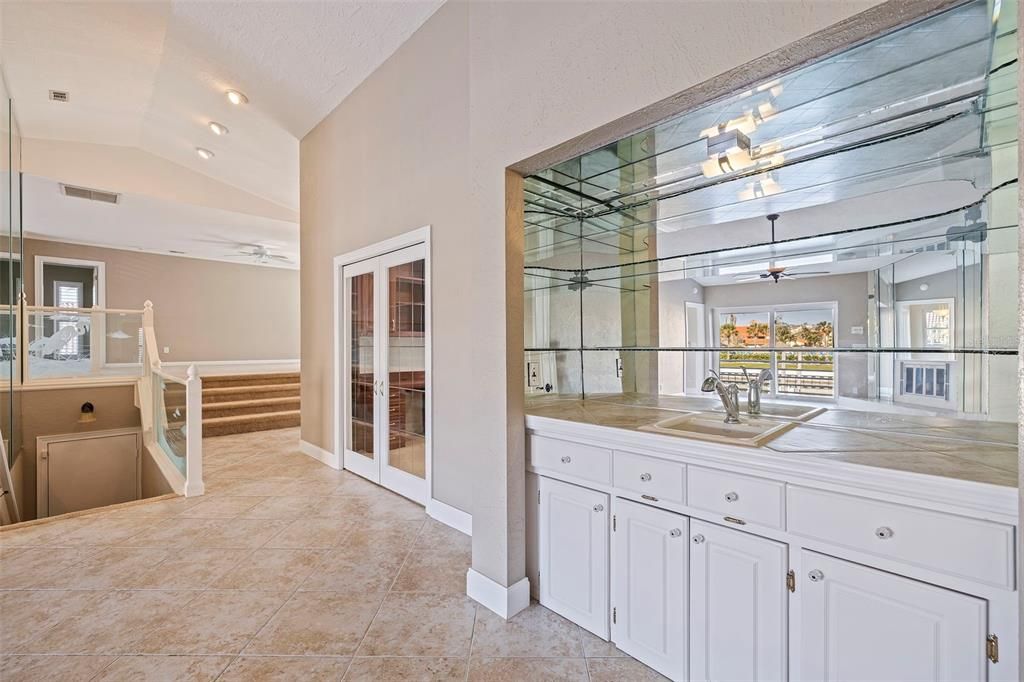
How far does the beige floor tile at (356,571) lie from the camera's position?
222 centimetres

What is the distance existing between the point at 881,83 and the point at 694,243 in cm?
94

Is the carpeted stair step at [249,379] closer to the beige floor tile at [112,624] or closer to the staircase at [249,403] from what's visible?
the staircase at [249,403]

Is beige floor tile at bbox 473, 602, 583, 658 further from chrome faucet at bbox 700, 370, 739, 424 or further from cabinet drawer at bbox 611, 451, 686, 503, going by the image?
chrome faucet at bbox 700, 370, 739, 424

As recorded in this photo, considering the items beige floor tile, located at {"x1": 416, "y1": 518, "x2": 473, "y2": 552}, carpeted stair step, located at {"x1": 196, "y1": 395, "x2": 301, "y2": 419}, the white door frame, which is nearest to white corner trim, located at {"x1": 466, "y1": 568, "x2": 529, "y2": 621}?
beige floor tile, located at {"x1": 416, "y1": 518, "x2": 473, "y2": 552}

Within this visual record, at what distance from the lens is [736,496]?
4.58 feet

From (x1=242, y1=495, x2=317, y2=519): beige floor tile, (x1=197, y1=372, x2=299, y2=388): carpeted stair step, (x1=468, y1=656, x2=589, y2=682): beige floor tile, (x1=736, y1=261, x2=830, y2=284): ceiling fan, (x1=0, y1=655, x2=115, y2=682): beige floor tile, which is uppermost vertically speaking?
(x1=736, y1=261, x2=830, y2=284): ceiling fan

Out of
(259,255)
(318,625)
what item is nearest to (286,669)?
(318,625)

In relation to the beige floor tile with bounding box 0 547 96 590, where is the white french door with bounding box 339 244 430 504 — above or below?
above

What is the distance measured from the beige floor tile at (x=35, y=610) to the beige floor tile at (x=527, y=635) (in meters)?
1.88

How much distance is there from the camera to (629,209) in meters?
2.58

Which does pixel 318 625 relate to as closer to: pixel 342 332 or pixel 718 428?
pixel 718 428

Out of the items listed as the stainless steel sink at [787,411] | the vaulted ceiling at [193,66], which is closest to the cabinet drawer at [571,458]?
the stainless steel sink at [787,411]

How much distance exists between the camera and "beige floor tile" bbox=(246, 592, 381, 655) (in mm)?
1781

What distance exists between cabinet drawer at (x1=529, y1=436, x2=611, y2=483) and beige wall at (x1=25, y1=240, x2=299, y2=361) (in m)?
9.45
